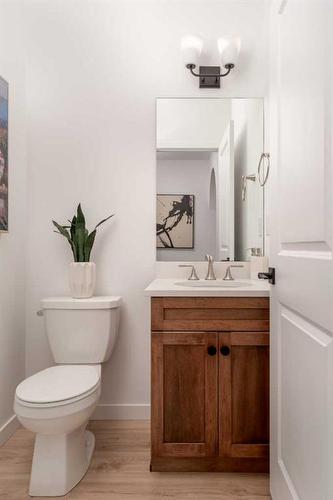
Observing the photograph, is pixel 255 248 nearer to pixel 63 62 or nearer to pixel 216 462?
pixel 216 462

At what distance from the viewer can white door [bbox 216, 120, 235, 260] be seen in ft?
7.22

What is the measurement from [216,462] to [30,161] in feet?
6.31

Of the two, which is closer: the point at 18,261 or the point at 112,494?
the point at 112,494

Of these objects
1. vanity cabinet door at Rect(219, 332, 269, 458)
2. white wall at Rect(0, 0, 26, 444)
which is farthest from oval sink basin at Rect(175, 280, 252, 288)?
white wall at Rect(0, 0, 26, 444)

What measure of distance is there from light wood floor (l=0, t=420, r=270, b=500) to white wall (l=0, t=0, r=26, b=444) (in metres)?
0.27

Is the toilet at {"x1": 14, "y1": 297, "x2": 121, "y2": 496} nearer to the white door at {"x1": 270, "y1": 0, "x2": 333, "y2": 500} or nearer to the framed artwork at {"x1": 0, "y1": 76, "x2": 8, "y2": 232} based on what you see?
the framed artwork at {"x1": 0, "y1": 76, "x2": 8, "y2": 232}

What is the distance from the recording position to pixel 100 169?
2213 millimetres

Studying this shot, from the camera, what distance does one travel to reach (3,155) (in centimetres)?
191

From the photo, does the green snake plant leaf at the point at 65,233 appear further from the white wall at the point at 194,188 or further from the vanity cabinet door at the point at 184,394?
the vanity cabinet door at the point at 184,394

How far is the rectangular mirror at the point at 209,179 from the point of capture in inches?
86.2

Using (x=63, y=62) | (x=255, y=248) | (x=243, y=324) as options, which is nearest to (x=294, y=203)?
(x=243, y=324)

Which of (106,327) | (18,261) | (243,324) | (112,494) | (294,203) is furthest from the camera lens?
(18,261)

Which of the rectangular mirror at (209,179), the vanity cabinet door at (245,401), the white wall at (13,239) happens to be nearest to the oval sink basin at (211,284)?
the rectangular mirror at (209,179)

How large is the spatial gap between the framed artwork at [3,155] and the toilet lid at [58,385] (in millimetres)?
776
